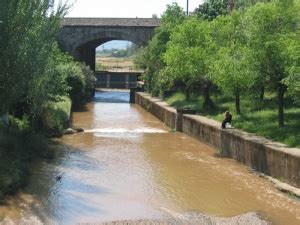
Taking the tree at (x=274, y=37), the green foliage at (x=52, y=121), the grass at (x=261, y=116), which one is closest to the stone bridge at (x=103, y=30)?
the grass at (x=261, y=116)

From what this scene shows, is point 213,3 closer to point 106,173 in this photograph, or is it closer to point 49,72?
point 49,72

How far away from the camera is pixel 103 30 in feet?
184

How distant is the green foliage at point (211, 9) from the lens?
4997 cm

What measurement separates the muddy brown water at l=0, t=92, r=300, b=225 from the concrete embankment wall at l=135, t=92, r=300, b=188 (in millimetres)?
529

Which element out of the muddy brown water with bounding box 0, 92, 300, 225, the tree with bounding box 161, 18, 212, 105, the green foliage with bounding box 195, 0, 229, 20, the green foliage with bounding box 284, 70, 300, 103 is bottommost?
the muddy brown water with bounding box 0, 92, 300, 225

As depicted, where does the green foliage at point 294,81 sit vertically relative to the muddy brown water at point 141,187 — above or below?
above

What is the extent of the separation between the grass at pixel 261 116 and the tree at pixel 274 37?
0.91 metres

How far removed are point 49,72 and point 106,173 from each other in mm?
5952

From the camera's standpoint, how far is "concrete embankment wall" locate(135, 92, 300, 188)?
18156mm

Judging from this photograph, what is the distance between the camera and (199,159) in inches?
938

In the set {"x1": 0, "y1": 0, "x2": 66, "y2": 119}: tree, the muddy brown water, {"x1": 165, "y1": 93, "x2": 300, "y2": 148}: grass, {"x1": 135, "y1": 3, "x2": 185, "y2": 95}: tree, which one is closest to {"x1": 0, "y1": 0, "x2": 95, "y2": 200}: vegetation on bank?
{"x1": 0, "y1": 0, "x2": 66, "y2": 119}: tree

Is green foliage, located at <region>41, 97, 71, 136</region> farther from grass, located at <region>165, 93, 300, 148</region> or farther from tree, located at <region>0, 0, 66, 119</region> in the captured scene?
grass, located at <region>165, 93, 300, 148</region>

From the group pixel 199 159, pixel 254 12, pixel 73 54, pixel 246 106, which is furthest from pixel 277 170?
pixel 73 54

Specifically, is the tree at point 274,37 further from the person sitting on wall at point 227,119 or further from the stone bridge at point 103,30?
the stone bridge at point 103,30
